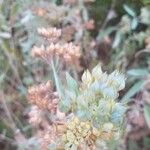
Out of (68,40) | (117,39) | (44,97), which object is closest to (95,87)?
(44,97)

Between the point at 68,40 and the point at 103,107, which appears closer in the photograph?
the point at 103,107

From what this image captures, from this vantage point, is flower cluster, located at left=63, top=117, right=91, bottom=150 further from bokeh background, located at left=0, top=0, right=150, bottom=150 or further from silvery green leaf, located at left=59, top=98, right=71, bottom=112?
bokeh background, located at left=0, top=0, right=150, bottom=150

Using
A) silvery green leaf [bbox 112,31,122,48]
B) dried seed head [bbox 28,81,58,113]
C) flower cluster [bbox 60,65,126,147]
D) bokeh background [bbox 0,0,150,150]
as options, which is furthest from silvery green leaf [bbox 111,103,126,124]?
silvery green leaf [bbox 112,31,122,48]

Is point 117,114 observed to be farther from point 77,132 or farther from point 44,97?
point 44,97

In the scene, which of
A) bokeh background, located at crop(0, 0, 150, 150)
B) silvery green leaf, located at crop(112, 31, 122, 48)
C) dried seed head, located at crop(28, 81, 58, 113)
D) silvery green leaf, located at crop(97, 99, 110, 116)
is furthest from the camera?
silvery green leaf, located at crop(112, 31, 122, 48)

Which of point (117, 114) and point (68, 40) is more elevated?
point (117, 114)

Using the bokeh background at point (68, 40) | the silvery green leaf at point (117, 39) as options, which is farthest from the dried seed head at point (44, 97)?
the silvery green leaf at point (117, 39)

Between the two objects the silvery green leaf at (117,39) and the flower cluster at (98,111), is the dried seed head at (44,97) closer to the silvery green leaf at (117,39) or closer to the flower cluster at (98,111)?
the flower cluster at (98,111)

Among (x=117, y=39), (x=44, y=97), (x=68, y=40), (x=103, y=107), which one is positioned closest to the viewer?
(x=103, y=107)
